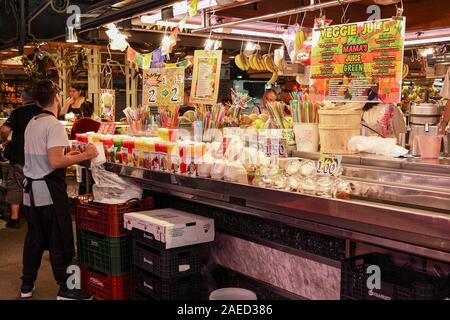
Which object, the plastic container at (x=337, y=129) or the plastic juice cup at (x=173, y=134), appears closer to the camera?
the plastic container at (x=337, y=129)

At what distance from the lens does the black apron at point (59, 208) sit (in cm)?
462

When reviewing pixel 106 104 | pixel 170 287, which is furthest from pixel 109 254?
pixel 106 104

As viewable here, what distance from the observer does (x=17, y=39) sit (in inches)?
320

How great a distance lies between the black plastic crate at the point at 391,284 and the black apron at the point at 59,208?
2.77m

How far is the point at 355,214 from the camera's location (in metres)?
2.76

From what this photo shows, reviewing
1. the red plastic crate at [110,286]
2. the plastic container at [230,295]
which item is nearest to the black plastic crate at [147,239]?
the red plastic crate at [110,286]

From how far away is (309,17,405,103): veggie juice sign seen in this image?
3361 mm

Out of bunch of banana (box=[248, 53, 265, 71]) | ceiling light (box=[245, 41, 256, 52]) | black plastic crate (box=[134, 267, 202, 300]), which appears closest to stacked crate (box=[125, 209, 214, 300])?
black plastic crate (box=[134, 267, 202, 300])

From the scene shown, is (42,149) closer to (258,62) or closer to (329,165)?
(329,165)

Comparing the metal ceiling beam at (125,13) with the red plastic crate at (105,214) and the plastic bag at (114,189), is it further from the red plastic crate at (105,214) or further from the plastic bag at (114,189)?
the red plastic crate at (105,214)

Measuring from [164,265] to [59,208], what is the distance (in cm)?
139

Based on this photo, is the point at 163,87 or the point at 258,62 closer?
the point at 163,87

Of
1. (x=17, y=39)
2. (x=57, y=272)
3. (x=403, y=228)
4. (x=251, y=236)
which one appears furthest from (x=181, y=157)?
(x=17, y=39)

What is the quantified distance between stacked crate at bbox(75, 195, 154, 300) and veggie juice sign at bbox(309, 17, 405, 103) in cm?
179
